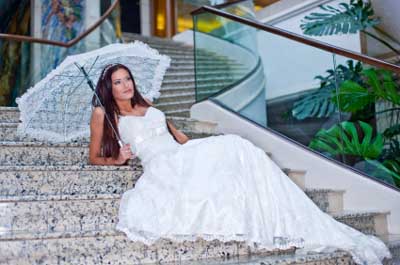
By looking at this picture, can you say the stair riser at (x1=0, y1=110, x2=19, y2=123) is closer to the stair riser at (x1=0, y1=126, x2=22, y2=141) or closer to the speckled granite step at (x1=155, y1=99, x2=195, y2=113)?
the stair riser at (x1=0, y1=126, x2=22, y2=141)

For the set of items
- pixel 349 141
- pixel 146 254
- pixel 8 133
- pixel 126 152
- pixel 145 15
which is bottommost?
pixel 146 254

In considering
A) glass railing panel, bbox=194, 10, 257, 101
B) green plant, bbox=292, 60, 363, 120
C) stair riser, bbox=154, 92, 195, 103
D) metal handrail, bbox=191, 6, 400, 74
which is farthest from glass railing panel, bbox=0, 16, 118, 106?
green plant, bbox=292, 60, 363, 120

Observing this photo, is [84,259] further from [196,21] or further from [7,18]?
[7,18]

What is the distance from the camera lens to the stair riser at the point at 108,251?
196cm

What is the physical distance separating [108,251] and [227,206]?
586 mm

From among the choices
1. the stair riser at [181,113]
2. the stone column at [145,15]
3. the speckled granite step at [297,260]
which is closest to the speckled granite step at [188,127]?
the stair riser at [181,113]

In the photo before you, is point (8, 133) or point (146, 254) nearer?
point (146, 254)

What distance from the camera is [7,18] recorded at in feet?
34.2

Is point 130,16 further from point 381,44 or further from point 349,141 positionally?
point 349,141

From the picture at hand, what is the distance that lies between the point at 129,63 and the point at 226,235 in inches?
60.0

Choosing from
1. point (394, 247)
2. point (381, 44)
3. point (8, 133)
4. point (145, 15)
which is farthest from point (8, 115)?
point (145, 15)

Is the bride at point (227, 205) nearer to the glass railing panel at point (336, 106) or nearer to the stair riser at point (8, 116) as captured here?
the glass railing panel at point (336, 106)

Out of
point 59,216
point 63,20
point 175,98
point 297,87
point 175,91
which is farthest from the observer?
point 63,20

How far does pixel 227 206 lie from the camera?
205 centimetres
